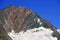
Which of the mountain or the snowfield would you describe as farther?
the mountain

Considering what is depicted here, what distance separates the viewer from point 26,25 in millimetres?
97500

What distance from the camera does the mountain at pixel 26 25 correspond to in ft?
293

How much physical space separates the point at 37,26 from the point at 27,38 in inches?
422

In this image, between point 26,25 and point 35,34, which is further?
point 26,25

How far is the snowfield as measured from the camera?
8651 cm

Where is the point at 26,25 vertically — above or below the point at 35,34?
above

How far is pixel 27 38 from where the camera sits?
86438 millimetres

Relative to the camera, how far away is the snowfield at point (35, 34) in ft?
284

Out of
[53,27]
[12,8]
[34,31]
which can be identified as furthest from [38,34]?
[12,8]

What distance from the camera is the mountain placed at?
89250mm

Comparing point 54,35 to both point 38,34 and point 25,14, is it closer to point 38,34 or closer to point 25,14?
point 38,34

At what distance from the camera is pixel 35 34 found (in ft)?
299

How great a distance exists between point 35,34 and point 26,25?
24.7 ft

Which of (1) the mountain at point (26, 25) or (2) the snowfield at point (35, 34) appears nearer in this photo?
(2) the snowfield at point (35, 34)
